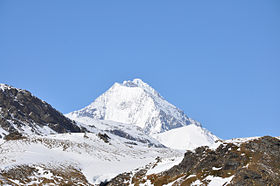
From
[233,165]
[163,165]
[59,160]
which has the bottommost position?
[233,165]

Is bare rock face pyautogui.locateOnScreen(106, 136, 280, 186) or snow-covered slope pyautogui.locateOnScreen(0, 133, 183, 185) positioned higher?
snow-covered slope pyautogui.locateOnScreen(0, 133, 183, 185)

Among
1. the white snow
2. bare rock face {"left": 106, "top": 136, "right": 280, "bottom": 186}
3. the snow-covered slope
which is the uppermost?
the snow-covered slope

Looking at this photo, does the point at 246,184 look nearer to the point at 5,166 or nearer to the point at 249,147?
the point at 249,147

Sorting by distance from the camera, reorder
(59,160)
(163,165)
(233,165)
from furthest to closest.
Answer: (59,160)
(163,165)
(233,165)

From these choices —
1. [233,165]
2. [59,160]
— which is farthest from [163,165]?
[59,160]

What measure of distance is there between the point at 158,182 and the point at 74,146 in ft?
233

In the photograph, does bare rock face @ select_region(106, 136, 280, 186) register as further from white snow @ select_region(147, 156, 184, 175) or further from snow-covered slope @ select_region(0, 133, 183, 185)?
snow-covered slope @ select_region(0, 133, 183, 185)

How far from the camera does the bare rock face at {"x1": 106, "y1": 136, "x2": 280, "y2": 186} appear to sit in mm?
45306

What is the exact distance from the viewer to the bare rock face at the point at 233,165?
45306mm

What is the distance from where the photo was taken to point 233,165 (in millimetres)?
49344

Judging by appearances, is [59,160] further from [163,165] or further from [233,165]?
[233,165]

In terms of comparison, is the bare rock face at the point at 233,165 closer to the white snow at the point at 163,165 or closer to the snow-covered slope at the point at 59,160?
the white snow at the point at 163,165

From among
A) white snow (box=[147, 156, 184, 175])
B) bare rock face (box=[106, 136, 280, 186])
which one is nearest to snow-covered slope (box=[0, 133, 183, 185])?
white snow (box=[147, 156, 184, 175])

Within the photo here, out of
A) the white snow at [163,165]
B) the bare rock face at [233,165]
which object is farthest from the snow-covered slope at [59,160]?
the bare rock face at [233,165]
